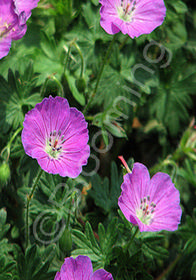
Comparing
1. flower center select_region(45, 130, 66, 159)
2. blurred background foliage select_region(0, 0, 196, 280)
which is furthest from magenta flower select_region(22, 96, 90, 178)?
blurred background foliage select_region(0, 0, 196, 280)

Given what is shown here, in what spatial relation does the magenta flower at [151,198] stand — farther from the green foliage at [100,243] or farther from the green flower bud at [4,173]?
the green flower bud at [4,173]

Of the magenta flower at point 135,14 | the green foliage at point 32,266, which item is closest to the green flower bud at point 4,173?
the green foliage at point 32,266

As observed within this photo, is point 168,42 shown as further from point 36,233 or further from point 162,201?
point 36,233

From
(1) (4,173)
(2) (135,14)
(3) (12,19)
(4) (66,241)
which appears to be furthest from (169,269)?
(3) (12,19)

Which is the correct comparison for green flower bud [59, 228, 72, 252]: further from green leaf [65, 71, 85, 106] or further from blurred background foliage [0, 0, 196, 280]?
green leaf [65, 71, 85, 106]

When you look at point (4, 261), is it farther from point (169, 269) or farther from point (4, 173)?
point (169, 269)
